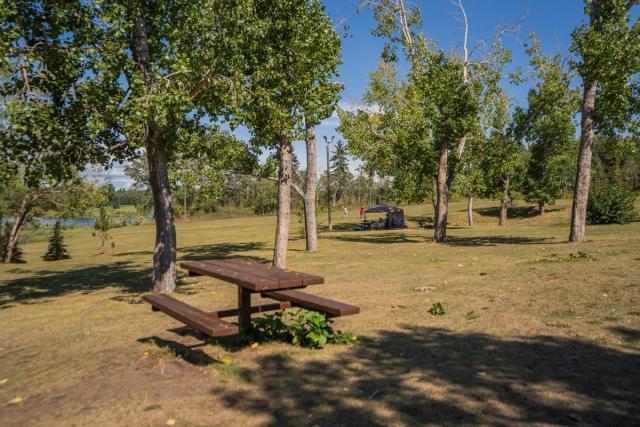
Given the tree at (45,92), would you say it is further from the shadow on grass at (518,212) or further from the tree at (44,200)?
the shadow on grass at (518,212)

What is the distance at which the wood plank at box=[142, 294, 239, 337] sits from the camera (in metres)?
5.00

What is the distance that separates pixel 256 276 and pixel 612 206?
112ft

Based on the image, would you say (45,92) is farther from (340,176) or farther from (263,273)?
(340,176)

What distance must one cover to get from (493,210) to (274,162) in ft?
145

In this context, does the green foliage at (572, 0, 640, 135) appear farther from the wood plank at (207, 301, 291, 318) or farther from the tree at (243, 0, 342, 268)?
the wood plank at (207, 301, 291, 318)

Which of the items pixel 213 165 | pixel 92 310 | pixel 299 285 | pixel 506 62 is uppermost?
pixel 506 62

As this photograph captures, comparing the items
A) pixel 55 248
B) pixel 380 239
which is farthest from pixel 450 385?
pixel 55 248

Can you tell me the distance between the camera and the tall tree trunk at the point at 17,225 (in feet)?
73.7

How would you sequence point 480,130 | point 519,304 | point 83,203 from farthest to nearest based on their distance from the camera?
point 480,130
point 83,203
point 519,304

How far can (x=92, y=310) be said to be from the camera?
9.91 metres

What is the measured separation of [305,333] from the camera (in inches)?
248

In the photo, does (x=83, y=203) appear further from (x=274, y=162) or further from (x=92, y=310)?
(x=92, y=310)

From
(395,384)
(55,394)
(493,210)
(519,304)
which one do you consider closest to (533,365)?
(395,384)

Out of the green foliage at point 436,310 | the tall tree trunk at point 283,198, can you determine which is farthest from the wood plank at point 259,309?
the tall tree trunk at point 283,198
